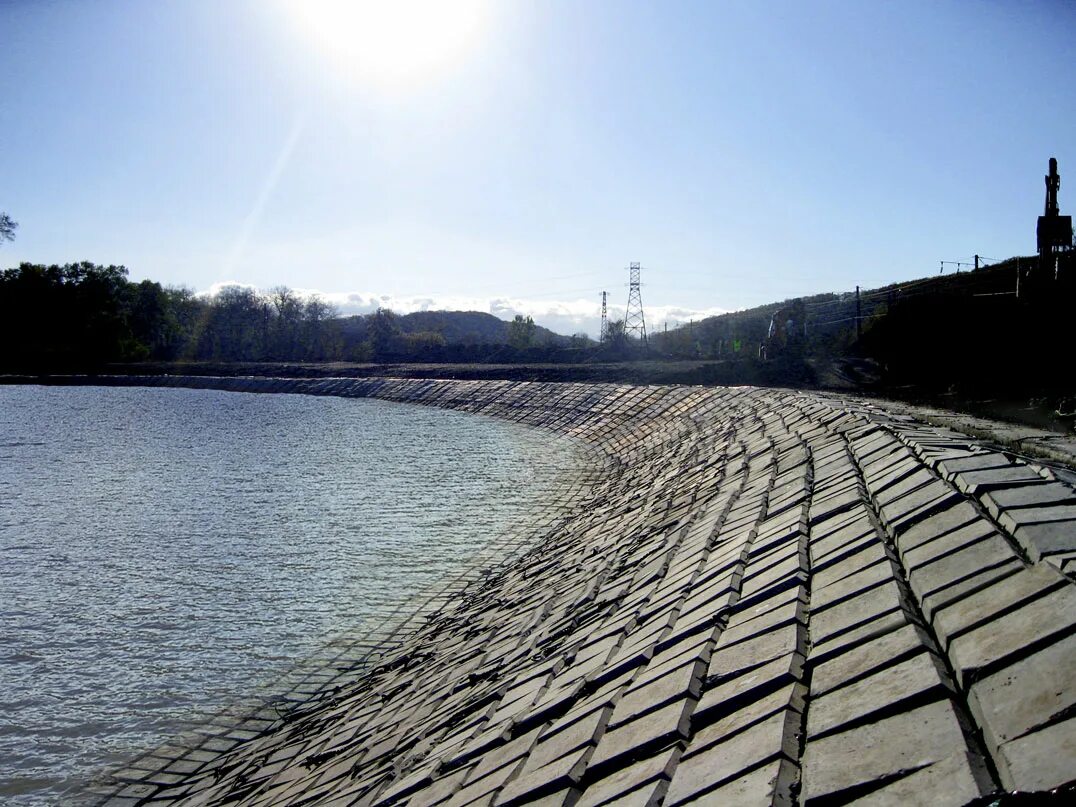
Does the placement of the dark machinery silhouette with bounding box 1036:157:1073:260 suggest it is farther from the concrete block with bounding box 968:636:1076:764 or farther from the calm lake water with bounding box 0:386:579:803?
the concrete block with bounding box 968:636:1076:764

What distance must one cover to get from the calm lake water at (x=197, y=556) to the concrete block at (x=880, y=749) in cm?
497

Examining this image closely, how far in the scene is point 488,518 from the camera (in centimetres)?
1279

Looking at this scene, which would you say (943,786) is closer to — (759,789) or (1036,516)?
(759,789)

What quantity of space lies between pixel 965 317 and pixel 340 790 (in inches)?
637

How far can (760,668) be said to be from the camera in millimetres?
3264

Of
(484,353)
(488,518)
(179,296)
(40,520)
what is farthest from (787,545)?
(179,296)

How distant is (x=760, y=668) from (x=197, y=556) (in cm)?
917

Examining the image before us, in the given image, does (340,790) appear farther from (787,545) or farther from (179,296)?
(179,296)

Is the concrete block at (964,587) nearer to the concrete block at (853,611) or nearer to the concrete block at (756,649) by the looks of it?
the concrete block at (853,611)

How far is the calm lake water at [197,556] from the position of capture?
652cm

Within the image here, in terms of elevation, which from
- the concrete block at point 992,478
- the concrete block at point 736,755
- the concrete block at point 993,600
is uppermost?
the concrete block at point 992,478

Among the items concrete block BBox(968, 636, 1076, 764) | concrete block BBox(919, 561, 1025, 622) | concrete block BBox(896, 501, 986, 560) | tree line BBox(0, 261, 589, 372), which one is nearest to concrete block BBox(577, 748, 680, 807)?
concrete block BBox(968, 636, 1076, 764)

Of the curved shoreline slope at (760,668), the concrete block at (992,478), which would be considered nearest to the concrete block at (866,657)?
the curved shoreline slope at (760,668)

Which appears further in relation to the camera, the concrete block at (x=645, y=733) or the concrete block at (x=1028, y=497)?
the concrete block at (x=1028, y=497)
